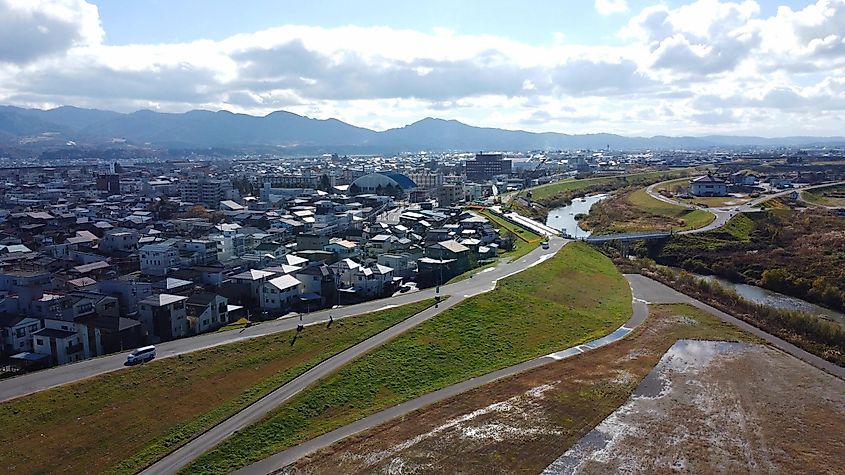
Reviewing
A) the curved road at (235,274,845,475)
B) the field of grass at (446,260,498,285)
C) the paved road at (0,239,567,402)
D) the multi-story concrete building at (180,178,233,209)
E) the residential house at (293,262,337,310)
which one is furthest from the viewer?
the multi-story concrete building at (180,178,233,209)

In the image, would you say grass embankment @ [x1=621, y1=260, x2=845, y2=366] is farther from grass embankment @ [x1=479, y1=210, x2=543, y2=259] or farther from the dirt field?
grass embankment @ [x1=479, y1=210, x2=543, y2=259]

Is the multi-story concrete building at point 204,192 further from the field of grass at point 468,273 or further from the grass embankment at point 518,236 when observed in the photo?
the field of grass at point 468,273

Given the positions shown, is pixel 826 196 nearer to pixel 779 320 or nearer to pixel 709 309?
pixel 709 309

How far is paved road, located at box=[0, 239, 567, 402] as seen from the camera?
709 inches

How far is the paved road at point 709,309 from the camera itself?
22.3 meters

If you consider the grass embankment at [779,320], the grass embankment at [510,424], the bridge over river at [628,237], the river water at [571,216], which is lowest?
the grass embankment at [510,424]

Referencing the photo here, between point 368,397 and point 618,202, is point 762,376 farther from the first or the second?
point 618,202

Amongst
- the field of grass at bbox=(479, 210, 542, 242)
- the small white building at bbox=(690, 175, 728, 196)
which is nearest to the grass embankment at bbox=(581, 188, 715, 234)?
the small white building at bbox=(690, 175, 728, 196)

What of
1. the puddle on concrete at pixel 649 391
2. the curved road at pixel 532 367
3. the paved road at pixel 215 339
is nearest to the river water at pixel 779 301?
the curved road at pixel 532 367

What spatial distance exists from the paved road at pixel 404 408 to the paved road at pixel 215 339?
6741 millimetres

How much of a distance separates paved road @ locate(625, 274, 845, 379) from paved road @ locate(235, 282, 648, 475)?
18.1 feet

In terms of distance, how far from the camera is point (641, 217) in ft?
192

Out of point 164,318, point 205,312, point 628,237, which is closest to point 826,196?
point 628,237

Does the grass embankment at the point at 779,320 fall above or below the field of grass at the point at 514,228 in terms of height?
below
